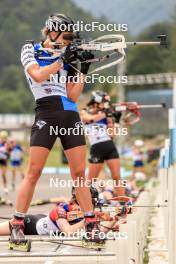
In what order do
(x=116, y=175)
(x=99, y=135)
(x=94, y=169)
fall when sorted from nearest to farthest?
(x=116, y=175)
(x=94, y=169)
(x=99, y=135)

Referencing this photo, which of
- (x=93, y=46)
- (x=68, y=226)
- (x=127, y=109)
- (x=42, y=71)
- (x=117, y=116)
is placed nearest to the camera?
(x=42, y=71)

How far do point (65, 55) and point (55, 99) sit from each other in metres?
0.65

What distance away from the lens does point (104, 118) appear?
1592 cm

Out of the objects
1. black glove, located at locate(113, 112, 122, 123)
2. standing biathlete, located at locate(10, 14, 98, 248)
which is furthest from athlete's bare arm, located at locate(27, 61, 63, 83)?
black glove, located at locate(113, 112, 122, 123)

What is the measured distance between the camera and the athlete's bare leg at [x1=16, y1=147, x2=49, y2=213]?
30.4 feet

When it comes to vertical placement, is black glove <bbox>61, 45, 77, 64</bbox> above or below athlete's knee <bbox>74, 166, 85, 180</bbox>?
above

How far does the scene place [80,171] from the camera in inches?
371

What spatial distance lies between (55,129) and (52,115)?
16 centimetres

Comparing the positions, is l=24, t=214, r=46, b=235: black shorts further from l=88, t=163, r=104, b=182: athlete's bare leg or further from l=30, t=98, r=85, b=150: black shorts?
l=88, t=163, r=104, b=182: athlete's bare leg

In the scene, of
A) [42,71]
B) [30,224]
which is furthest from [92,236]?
[42,71]

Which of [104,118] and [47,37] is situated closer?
[47,37]

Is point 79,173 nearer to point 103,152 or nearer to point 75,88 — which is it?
point 75,88

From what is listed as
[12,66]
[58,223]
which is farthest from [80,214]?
[12,66]

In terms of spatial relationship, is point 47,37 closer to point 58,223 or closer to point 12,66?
point 58,223
